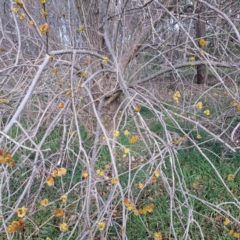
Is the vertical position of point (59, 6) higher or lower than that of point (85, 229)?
higher

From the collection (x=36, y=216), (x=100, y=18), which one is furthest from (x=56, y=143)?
(x=100, y=18)

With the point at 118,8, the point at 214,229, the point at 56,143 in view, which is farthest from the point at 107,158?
the point at 118,8

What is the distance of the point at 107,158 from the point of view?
3.25 m

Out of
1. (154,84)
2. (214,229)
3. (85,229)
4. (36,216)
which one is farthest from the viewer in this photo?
(154,84)

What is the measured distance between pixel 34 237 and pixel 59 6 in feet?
8.94

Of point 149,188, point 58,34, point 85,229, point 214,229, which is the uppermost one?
point 58,34

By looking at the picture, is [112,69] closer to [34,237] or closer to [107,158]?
[107,158]

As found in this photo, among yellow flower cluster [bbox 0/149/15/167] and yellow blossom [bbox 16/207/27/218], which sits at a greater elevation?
yellow flower cluster [bbox 0/149/15/167]

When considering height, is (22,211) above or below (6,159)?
below

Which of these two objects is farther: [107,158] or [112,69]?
[107,158]

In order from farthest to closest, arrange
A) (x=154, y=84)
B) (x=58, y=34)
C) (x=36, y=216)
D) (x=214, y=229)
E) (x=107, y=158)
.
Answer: (x=154, y=84)
(x=58, y=34)
(x=107, y=158)
(x=36, y=216)
(x=214, y=229)

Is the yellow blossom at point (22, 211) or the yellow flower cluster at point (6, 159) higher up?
the yellow flower cluster at point (6, 159)

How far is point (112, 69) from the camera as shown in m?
2.43

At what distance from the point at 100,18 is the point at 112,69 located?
116 centimetres
